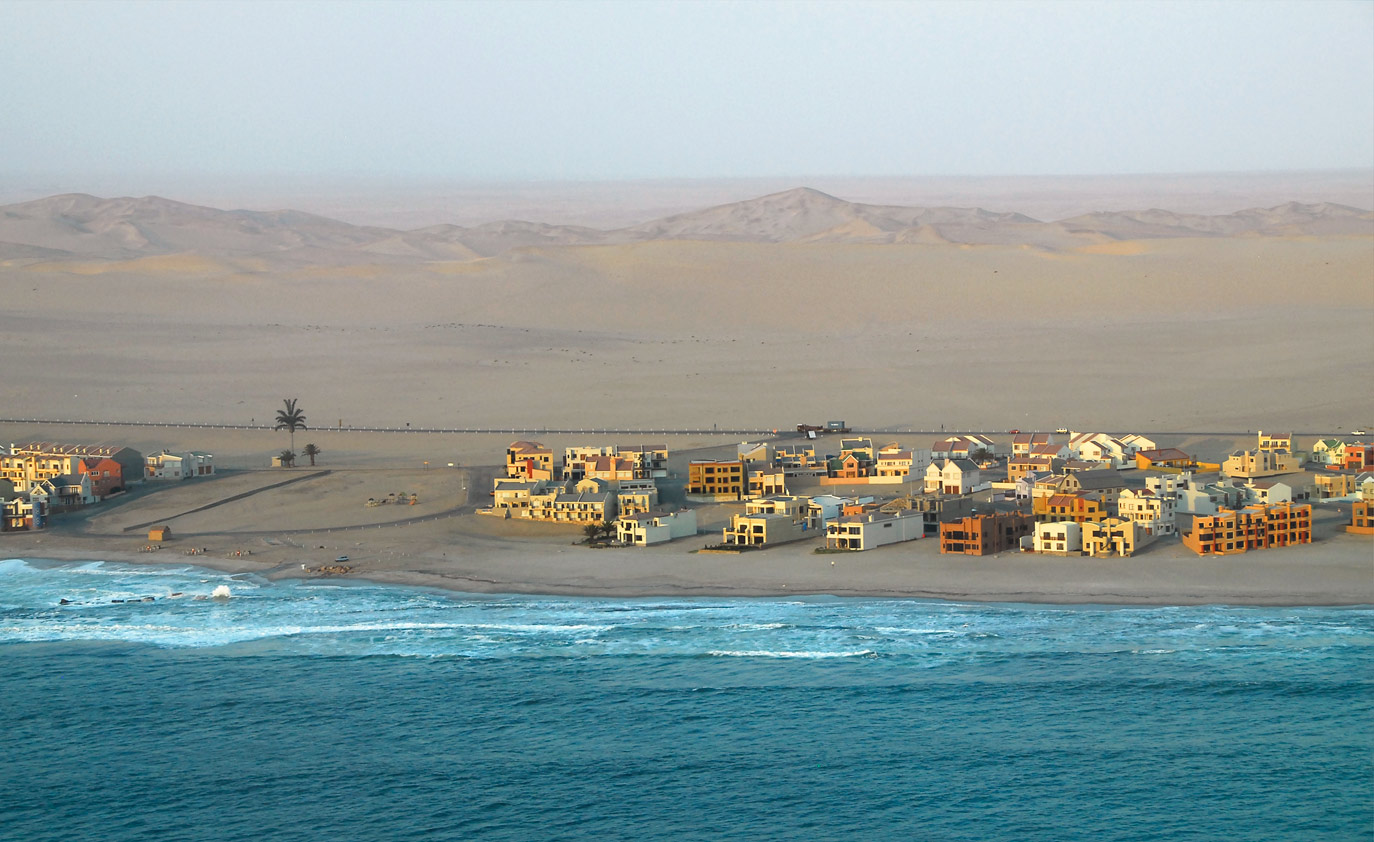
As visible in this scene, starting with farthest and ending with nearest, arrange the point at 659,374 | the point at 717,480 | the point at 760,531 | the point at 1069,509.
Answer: the point at 659,374, the point at 717,480, the point at 760,531, the point at 1069,509

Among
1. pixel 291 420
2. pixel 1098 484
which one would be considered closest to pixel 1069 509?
pixel 1098 484

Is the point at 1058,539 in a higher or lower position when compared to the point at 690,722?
higher

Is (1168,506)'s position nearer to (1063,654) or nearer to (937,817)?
(1063,654)

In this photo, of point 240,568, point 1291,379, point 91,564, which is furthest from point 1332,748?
point 1291,379

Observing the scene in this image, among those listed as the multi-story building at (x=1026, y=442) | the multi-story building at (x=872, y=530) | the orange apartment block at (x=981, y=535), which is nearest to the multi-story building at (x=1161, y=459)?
the multi-story building at (x=1026, y=442)

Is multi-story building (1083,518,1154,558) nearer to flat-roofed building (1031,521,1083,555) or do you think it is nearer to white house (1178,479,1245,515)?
flat-roofed building (1031,521,1083,555)

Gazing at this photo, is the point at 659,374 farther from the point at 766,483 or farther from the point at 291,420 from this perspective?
the point at 766,483
